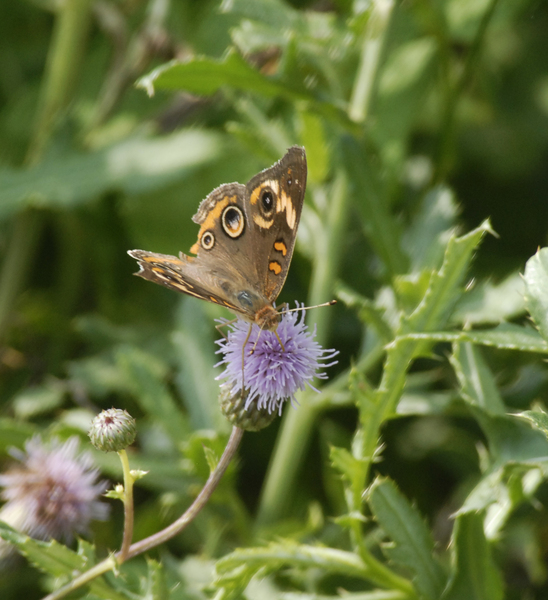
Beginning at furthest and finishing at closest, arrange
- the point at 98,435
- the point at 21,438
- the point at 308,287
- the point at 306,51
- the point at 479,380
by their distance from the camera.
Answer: the point at 308,287 < the point at 306,51 < the point at 21,438 < the point at 479,380 < the point at 98,435

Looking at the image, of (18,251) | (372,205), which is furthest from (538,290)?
(18,251)

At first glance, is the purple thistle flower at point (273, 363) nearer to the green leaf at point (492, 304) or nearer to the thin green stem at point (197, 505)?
the thin green stem at point (197, 505)

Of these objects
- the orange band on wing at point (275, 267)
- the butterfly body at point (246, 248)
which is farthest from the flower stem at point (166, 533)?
the orange band on wing at point (275, 267)

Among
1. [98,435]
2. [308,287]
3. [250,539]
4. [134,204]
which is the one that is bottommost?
[250,539]

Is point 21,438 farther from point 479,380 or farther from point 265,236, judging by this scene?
point 479,380

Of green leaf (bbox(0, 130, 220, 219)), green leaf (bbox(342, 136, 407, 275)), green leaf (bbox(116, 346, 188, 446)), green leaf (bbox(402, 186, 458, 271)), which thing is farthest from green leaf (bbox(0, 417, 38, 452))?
green leaf (bbox(402, 186, 458, 271))

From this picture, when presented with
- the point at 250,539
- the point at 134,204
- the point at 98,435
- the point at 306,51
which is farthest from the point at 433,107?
the point at 98,435

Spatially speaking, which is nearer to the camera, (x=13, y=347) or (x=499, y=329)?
(x=499, y=329)
